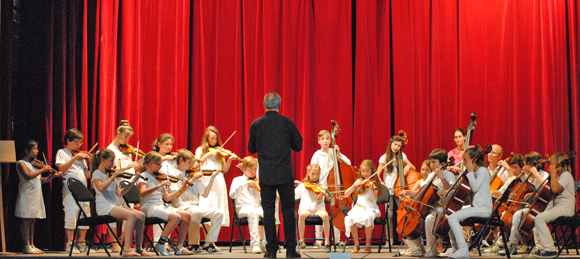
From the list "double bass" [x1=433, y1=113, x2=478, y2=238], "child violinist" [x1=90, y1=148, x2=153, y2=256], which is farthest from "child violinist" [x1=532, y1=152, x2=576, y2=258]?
"child violinist" [x1=90, y1=148, x2=153, y2=256]

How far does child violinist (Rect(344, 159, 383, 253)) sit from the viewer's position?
5492mm

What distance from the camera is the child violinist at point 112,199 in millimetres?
4797

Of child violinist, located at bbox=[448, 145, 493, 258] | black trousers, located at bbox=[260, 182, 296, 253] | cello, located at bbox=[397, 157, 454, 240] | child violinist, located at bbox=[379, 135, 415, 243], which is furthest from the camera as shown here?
child violinist, located at bbox=[379, 135, 415, 243]

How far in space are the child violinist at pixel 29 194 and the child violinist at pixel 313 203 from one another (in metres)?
2.50

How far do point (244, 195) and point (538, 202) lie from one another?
293 centimetres

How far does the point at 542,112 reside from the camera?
22.6 ft

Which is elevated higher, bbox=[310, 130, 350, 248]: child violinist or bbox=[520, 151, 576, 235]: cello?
bbox=[310, 130, 350, 248]: child violinist

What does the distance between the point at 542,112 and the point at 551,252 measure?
8.27 feet

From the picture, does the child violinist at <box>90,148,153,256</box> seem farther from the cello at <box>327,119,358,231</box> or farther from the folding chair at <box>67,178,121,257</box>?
the cello at <box>327,119,358,231</box>

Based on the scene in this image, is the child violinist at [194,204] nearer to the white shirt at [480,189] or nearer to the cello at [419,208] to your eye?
the cello at [419,208]

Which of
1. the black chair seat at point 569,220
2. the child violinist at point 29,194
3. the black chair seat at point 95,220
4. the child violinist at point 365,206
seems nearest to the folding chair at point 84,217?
the black chair seat at point 95,220

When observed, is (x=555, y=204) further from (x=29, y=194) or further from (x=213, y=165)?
(x=29, y=194)

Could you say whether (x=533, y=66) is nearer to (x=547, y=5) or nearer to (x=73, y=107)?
(x=547, y=5)

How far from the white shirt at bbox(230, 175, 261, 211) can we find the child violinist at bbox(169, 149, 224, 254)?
281 millimetres
